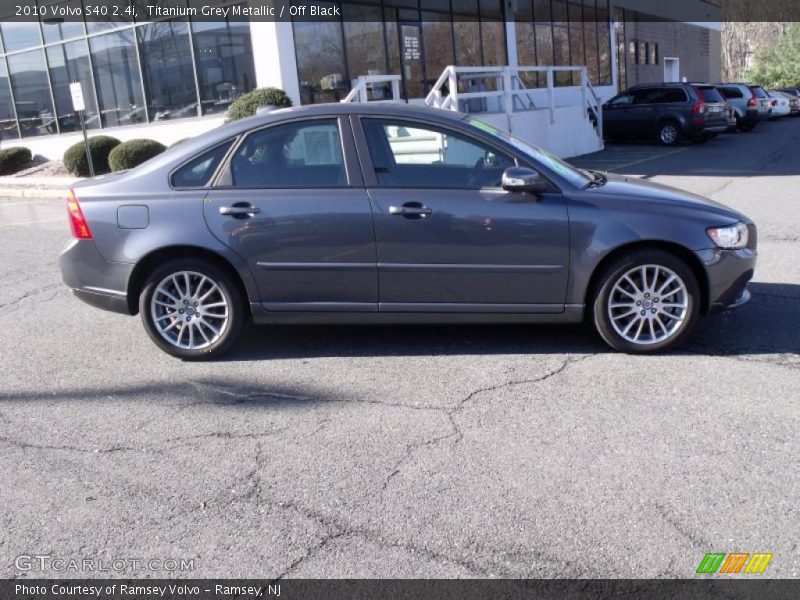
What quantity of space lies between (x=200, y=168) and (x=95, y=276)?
106 cm

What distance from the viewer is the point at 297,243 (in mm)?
5344

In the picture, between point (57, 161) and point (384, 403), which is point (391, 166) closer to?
point (384, 403)

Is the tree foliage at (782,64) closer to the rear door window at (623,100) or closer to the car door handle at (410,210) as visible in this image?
the rear door window at (623,100)

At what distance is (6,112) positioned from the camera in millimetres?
25016

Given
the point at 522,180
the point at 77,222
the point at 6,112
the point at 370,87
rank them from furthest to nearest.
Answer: the point at 6,112 < the point at 370,87 < the point at 77,222 < the point at 522,180

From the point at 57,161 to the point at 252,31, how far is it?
853 centimetres

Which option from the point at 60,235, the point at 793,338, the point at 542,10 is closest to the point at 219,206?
the point at 793,338

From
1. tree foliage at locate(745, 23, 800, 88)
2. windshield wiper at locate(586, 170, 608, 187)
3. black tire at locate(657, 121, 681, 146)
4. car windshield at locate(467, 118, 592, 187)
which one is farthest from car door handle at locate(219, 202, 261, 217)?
tree foliage at locate(745, 23, 800, 88)

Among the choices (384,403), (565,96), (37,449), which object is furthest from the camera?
(565,96)

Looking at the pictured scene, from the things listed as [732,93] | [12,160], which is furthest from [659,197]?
[732,93]

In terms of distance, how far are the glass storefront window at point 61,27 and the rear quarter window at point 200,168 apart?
59.0 ft

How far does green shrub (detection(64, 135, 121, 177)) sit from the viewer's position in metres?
18.9

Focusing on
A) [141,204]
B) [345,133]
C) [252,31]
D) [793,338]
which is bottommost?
[793,338]

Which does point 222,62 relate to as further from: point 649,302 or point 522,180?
point 649,302
